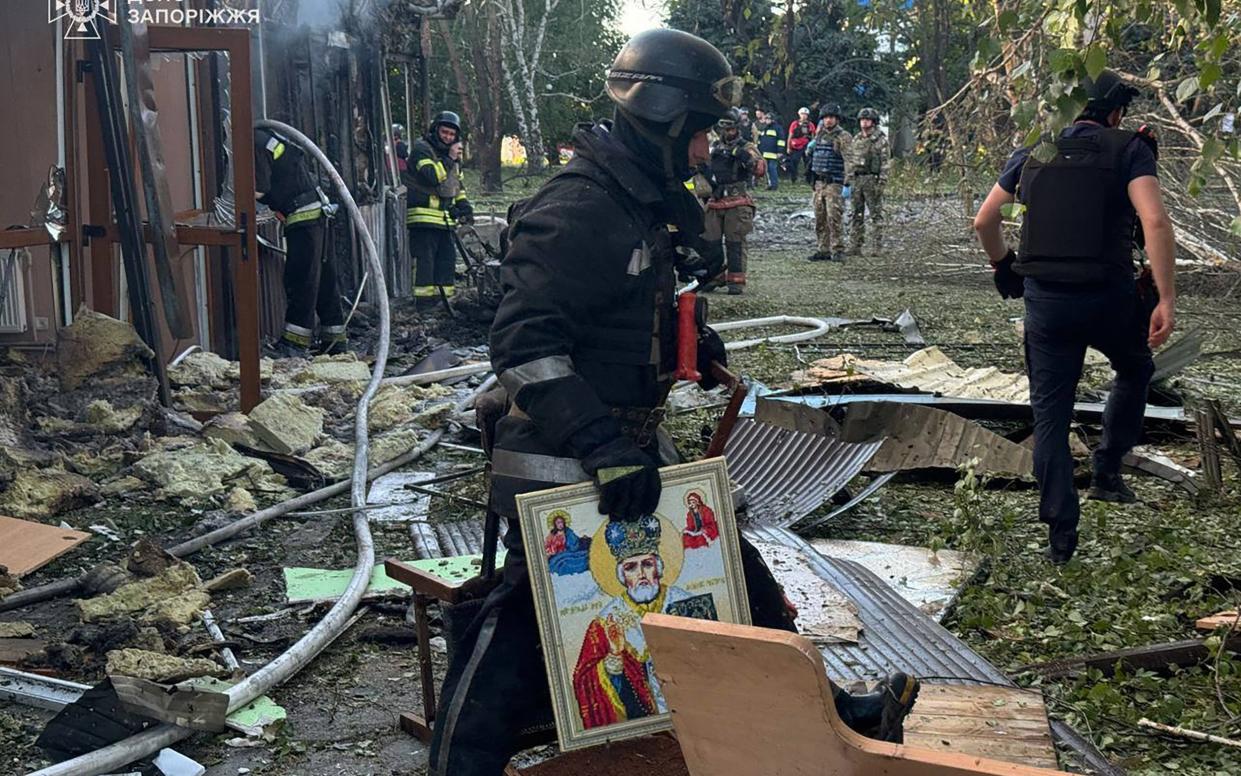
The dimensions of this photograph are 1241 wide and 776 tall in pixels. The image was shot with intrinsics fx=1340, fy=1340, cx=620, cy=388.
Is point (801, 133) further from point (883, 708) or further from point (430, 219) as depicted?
point (883, 708)

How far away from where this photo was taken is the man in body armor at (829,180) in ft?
57.7

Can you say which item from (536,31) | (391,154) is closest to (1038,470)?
(391,154)

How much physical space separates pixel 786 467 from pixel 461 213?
25.3 feet

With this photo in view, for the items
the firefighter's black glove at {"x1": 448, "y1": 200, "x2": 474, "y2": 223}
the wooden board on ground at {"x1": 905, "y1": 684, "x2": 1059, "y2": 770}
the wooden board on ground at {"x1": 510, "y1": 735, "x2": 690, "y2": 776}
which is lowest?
the wooden board on ground at {"x1": 905, "y1": 684, "x2": 1059, "y2": 770}

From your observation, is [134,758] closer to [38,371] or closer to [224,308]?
[38,371]

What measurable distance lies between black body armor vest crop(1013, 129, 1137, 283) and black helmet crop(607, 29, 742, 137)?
88.6 inches

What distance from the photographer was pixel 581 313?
2992 millimetres

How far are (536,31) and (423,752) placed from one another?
34.4 metres

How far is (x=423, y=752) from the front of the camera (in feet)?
12.5

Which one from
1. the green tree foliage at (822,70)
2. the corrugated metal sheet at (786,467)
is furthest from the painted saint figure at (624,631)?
the green tree foliage at (822,70)

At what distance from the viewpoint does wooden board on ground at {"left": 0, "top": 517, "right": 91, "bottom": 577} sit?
5.15 m

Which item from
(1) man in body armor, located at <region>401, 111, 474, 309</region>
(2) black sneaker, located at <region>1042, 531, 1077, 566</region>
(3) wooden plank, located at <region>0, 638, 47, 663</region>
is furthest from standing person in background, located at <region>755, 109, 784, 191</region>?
(3) wooden plank, located at <region>0, 638, 47, 663</region>

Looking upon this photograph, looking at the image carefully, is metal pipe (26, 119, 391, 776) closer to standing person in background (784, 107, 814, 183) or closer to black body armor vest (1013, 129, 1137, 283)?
black body armor vest (1013, 129, 1137, 283)

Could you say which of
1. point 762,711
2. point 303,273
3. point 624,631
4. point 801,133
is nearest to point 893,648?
point 624,631
